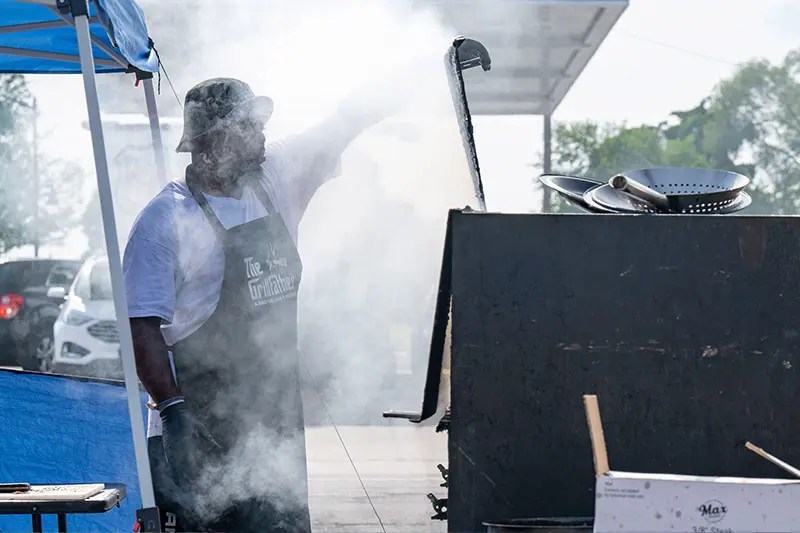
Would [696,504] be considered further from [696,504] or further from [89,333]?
[89,333]

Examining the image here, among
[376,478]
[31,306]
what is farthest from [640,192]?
[31,306]

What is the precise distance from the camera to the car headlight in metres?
9.68

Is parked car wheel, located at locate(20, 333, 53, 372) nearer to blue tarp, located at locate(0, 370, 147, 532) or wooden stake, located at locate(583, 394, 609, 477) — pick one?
blue tarp, located at locate(0, 370, 147, 532)

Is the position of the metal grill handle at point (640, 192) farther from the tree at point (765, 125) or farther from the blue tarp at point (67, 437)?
the tree at point (765, 125)

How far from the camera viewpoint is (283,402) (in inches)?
103

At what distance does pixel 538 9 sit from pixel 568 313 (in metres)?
6.27

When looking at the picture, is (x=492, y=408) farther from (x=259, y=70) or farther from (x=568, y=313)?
(x=259, y=70)

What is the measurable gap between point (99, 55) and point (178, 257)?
5.01ft

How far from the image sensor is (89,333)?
9656 mm

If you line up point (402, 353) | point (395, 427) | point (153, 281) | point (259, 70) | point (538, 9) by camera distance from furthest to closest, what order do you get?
point (395, 427)
point (538, 9)
point (402, 353)
point (259, 70)
point (153, 281)

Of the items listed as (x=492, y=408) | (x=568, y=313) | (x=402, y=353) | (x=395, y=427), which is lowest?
(x=395, y=427)

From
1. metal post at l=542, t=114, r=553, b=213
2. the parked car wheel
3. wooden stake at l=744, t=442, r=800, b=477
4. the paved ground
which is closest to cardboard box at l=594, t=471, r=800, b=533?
wooden stake at l=744, t=442, r=800, b=477

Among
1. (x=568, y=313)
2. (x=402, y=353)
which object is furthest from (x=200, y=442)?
(x=402, y=353)

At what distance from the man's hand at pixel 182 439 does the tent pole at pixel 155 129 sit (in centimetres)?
149
